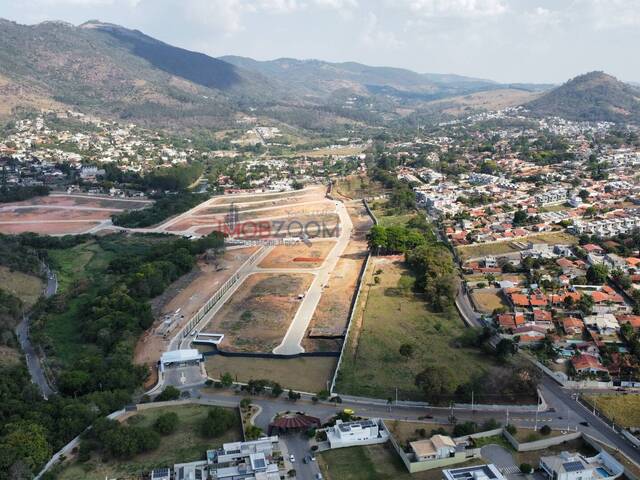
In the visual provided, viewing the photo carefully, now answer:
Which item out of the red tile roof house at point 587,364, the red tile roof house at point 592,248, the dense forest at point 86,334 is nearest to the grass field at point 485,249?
the red tile roof house at point 592,248

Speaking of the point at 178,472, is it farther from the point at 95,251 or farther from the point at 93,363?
the point at 95,251

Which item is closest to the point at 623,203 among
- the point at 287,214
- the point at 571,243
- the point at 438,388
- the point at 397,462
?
the point at 571,243

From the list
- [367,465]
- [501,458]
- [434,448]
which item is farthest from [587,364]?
[367,465]

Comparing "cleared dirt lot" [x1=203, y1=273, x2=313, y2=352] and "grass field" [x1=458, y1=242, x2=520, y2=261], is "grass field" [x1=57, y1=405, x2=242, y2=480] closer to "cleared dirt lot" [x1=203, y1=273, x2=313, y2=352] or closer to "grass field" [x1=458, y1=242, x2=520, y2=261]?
"cleared dirt lot" [x1=203, y1=273, x2=313, y2=352]

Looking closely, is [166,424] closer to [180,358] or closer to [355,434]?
[180,358]

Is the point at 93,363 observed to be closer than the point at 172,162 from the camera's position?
Yes

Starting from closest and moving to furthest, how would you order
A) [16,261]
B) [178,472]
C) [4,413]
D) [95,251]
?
1. [178,472]
2. [4,413]
3. [16,261]
4. [95,251]
